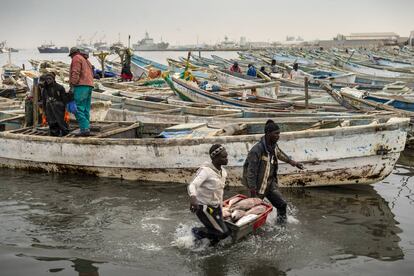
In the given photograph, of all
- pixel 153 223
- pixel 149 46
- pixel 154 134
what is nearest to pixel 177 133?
pixel 154 134

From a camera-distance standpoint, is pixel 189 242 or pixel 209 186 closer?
pixel 209 186

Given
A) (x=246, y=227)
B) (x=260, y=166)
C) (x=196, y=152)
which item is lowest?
(x=246, y=227)

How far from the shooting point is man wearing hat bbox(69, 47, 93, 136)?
945cm

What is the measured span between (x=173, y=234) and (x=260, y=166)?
1633 millimetres

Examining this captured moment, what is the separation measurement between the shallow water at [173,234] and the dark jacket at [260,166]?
0.79 m

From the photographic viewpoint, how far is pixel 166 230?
695 cm

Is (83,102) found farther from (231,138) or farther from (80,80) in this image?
(231,138)

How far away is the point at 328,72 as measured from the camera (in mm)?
28906

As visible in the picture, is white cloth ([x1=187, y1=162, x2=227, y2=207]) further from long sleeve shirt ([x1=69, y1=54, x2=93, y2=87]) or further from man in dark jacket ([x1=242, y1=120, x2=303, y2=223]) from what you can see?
long sleeve shirt ([x1=69, y1=54, x2=93, y2=87])

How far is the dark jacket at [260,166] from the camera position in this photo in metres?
6.37

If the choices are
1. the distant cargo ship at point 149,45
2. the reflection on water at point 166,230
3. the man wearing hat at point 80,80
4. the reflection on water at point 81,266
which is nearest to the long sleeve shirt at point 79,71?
the man wearing hat at point 80,80

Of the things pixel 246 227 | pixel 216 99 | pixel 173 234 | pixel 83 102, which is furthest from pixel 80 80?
pixel 216 99

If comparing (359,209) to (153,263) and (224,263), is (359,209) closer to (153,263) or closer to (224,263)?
(224,263)

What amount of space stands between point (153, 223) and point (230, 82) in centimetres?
1603
